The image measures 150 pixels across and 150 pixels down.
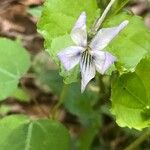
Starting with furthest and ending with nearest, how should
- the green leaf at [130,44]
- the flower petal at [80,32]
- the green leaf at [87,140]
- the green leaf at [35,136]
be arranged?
the green leaf at [87,140], the green leaf at [35,136], the green leaf at [130,44], the flower petal at [80,32]

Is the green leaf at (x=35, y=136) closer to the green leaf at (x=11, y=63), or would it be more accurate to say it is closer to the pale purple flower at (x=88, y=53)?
the green leaf at (x=11, y=63)

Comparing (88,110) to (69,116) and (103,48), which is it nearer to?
(69,116)

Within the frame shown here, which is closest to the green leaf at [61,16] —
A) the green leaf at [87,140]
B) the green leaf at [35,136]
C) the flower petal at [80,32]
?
the flower petal at [80,32]

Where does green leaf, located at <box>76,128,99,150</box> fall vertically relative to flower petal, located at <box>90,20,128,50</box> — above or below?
below

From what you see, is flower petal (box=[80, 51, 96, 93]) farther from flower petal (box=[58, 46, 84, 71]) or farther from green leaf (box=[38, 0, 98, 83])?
green leaf (box=[38, 0, 98, 83])

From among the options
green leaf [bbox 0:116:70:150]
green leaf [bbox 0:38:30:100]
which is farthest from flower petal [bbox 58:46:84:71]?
green leaf [bbox 0:38:30:100]
